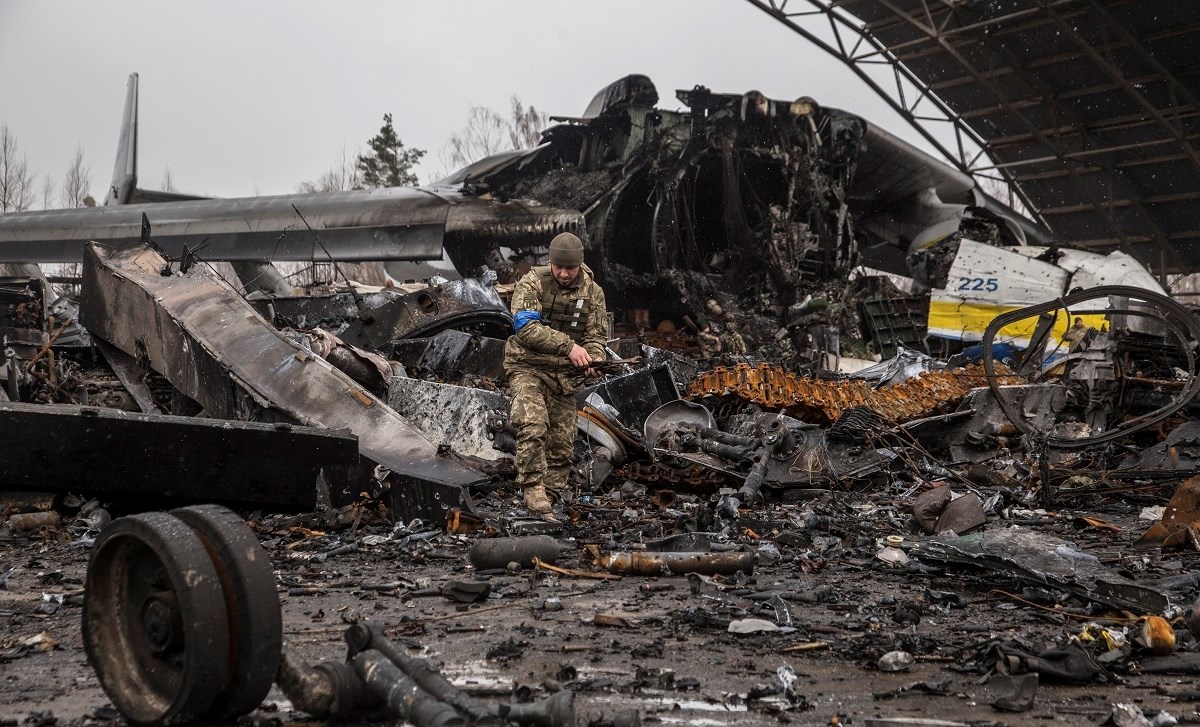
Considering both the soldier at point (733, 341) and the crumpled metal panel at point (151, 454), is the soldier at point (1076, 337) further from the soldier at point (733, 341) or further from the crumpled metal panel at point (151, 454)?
the crumpled metal panel at point (151, 454)

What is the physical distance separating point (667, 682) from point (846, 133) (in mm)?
13736

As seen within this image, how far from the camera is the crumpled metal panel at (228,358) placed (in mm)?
6098

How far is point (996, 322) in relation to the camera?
647 centimetres

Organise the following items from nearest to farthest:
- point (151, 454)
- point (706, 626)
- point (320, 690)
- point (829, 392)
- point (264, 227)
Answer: point (320, 690) → point (706, 626) → point (151, 454) → point (829, 392) → point (264, 227)

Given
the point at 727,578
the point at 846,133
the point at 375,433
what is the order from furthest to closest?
the point at 846,133
the point at 375,433
the point at 727,578

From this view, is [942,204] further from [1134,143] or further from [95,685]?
[95,685]

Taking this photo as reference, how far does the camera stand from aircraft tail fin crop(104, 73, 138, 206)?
21141 mm

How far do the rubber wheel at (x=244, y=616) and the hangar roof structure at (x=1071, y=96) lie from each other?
1398 centimetres

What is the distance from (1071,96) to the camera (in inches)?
653

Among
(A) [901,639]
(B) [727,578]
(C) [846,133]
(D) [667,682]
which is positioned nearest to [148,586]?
(D) [667,682]

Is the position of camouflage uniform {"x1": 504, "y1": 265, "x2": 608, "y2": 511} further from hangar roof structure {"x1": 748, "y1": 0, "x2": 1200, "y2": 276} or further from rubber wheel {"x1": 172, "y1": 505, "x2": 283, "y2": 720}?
hangar roof structure {"x1": 748, "y1": 0, "x2": 1200, "y2": 276}

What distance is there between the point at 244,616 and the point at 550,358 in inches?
162

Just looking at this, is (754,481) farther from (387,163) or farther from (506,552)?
(387,163)

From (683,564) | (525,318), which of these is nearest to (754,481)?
(525,318)
